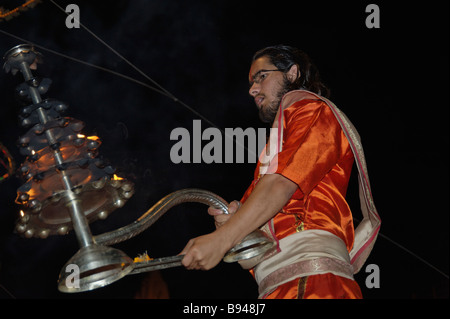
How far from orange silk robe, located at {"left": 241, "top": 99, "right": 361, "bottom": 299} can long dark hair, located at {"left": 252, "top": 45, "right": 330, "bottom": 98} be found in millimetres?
545

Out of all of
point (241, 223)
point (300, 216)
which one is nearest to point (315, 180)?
point (300, 216)

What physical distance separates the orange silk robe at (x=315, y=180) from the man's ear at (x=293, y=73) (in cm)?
52

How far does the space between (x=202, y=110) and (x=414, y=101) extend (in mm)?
2122

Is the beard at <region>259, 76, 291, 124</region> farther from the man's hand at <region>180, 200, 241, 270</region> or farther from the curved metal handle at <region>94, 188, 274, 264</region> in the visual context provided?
the man's hand at <region>180, 200, 241, 270</region>

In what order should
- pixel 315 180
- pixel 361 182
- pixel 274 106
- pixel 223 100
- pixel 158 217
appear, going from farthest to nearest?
pixel 223 100 < pixel 274 106 < pixel 361 182 < pixel 315 180 < pixel 158 217

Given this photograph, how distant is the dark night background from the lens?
4.38m

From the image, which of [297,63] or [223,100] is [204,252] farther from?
[223,100]

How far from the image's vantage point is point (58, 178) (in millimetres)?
1354

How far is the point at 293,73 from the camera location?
7.96 ft

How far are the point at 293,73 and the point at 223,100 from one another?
2730 mm

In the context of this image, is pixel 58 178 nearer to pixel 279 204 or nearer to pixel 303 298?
pixel 279 204

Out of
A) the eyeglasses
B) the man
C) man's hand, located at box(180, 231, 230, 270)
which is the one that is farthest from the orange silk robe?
the eyeglasses

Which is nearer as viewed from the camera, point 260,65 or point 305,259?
point 305,259

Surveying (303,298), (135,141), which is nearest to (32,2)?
(135,141)
